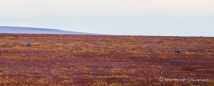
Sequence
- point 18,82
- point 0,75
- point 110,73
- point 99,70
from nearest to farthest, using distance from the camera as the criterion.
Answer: point 18,82 → point 0,75 → point 110,73 → point 99,70

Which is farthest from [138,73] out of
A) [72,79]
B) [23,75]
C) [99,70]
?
[23,75]

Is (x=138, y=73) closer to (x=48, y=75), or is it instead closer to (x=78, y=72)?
(x=78, y=72)

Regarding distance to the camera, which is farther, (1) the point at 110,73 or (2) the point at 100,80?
(1) the point at 110,73

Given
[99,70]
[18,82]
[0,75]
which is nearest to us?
[18,82]

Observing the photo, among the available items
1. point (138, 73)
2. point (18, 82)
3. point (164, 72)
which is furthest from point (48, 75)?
point (164, 72)

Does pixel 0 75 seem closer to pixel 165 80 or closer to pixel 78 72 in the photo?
pixel 78 72

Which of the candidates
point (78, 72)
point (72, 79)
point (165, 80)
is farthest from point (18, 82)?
point (165, 80)

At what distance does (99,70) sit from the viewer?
3556cm

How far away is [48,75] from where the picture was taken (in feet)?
102

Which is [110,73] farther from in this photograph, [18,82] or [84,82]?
[18,82]

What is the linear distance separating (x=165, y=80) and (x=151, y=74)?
164 inches

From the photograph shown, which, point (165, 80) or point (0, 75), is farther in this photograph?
point (0, 75)

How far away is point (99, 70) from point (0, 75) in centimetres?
825

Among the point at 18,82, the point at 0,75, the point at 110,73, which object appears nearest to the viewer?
the point at 18,82
